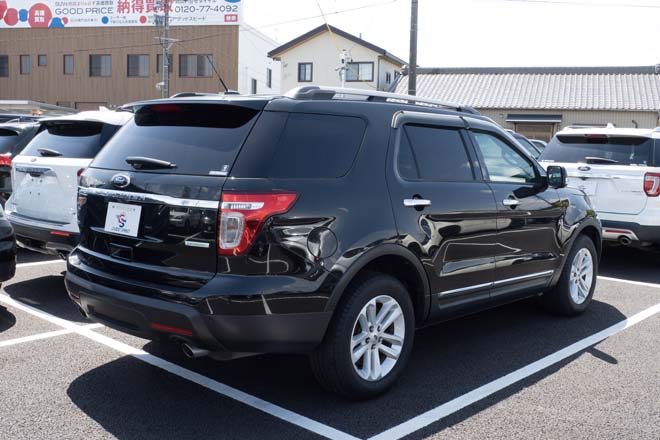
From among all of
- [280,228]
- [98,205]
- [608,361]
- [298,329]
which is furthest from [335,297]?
[608,361]

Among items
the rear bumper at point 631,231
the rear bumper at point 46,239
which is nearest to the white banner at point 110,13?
the rear bumper at point 46,239

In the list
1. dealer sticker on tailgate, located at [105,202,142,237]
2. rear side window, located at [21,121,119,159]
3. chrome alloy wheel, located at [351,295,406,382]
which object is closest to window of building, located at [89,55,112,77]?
rear side window, located at [21,121,119,159]

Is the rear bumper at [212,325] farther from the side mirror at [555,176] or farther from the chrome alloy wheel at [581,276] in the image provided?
the chrome alloy wheel at [581,276]

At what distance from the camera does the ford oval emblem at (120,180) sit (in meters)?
3.63

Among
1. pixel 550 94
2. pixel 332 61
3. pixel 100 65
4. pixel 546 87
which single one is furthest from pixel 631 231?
pixel 100 65

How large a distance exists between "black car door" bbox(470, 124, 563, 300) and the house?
26442 millimetres

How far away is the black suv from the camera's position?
129 inches

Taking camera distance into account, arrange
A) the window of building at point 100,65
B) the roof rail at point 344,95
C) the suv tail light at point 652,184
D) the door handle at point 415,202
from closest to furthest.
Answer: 1. the roof rail at point 344,95
2. the door handle at point 415,202
3. the suv tail light at point 652,184
4. the window of building at point 100,65

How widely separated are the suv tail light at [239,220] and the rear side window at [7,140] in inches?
236

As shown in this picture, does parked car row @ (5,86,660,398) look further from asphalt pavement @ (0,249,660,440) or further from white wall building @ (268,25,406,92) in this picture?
white wall building @ (268,25,406,92)

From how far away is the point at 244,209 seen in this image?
323 cm

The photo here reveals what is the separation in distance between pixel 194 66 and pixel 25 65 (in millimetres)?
13893

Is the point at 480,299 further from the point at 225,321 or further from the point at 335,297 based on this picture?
the point at 225,321

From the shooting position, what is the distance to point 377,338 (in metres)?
3.85
